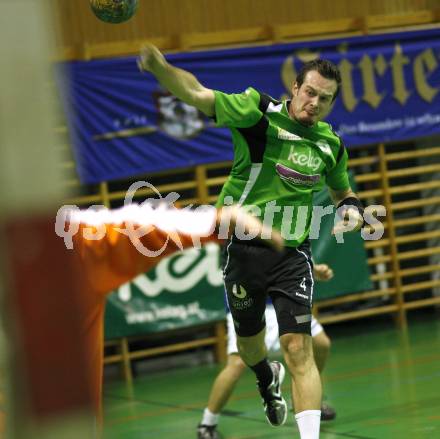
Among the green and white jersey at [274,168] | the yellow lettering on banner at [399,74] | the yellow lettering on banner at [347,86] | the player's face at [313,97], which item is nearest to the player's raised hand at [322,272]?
the green and white jersey at [274,168]

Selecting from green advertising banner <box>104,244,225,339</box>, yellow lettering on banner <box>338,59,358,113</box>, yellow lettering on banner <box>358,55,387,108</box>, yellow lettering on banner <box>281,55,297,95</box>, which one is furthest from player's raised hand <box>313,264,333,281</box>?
yellow lettering on banner <box>358,55,387,108</box>

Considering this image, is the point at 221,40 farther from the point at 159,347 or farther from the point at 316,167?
the point at 316,167

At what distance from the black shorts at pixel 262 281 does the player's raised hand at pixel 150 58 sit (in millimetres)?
1373

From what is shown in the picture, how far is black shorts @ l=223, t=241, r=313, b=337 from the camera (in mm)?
4867

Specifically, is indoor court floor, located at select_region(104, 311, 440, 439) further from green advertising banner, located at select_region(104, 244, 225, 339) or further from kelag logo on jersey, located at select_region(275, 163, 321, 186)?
kelag logo on jersey, located at select_region(275, 163, 321, 186)

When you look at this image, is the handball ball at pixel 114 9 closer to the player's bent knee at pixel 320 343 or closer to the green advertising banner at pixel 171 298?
the player's bent knee at pixel 320 343

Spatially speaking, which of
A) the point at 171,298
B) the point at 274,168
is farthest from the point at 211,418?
the point at 171,298

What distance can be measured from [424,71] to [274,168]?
21.7 feet

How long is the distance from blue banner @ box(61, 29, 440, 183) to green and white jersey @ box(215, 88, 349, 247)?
4.14 meters

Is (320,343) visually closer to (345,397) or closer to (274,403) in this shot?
(274,403)

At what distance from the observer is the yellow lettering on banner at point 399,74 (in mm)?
10930

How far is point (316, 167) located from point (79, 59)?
5.10 meters

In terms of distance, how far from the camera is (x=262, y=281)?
4.98 metres

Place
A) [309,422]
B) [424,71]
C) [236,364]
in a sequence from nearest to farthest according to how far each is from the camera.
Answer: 1. [309,422]
2. [236,364]
3. [424,71]
